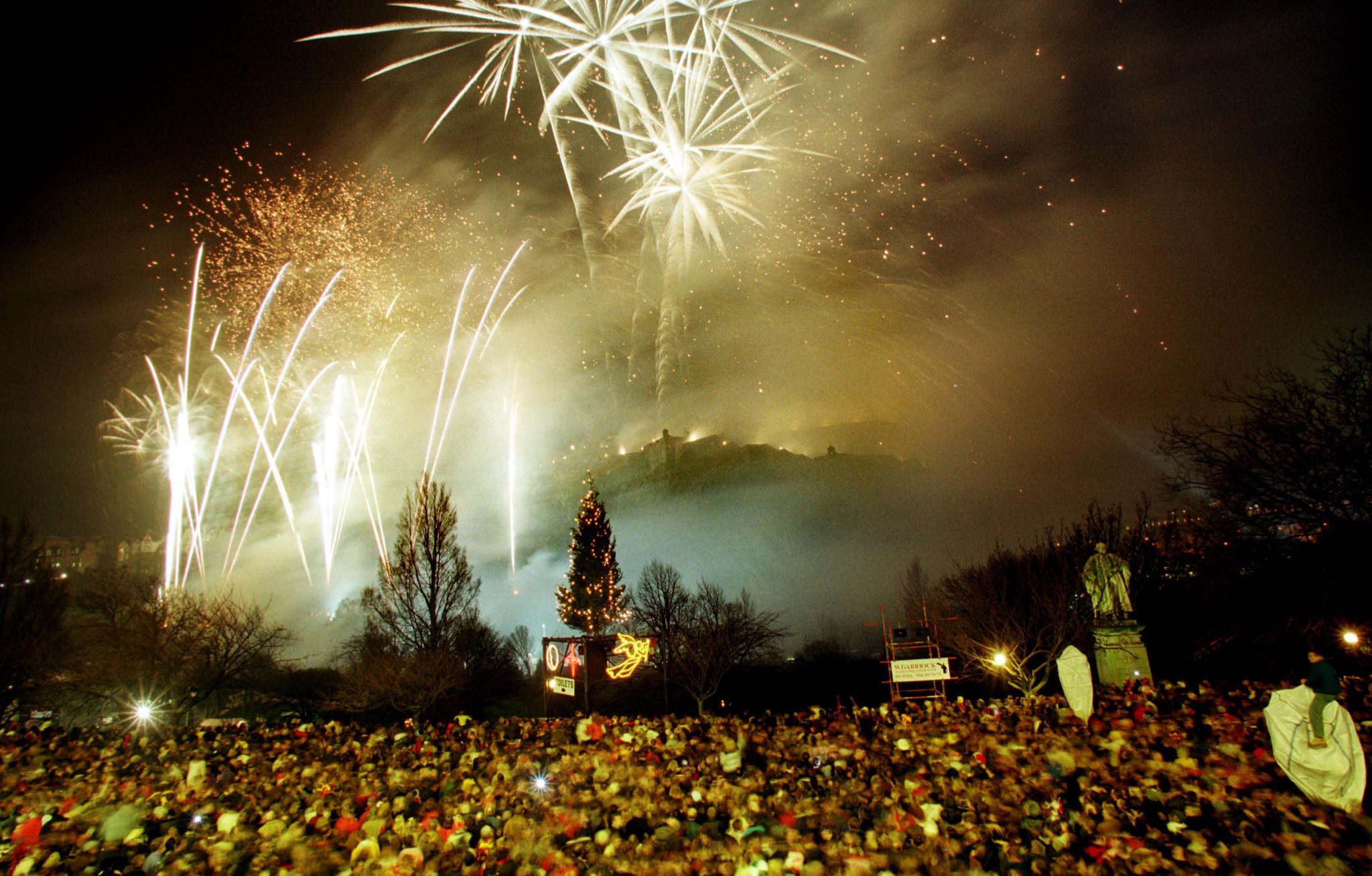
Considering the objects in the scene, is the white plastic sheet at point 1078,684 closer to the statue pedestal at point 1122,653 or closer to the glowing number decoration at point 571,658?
the statue pedestal at point 1122,653

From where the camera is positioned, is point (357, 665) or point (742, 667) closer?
point (357, 665)

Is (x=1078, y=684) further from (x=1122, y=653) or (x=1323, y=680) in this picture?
(x=1122, y=653)

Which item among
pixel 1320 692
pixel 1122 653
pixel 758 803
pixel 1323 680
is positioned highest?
pixel 1323 680

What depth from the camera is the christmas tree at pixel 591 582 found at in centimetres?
4788

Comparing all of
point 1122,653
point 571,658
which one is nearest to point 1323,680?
point 1122,653

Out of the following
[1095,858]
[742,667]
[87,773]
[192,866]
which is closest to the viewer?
[1095,858]

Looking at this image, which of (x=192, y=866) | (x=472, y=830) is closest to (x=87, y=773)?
(x=192, y=866)

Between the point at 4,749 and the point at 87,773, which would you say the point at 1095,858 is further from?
the point at 4,749

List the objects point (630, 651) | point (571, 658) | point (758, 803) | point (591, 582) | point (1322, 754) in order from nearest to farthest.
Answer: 1. point (1322, 754)
2. point (758, 803)
3. point (571, 658)
4. point (630, 651)
5. point (591, 582)

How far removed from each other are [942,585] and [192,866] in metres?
46.4

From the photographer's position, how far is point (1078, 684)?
29.1 ft

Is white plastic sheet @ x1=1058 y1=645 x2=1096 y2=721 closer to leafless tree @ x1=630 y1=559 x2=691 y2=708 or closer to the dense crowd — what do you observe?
the dense crowd

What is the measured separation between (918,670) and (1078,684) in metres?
5.28

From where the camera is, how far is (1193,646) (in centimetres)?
3109
